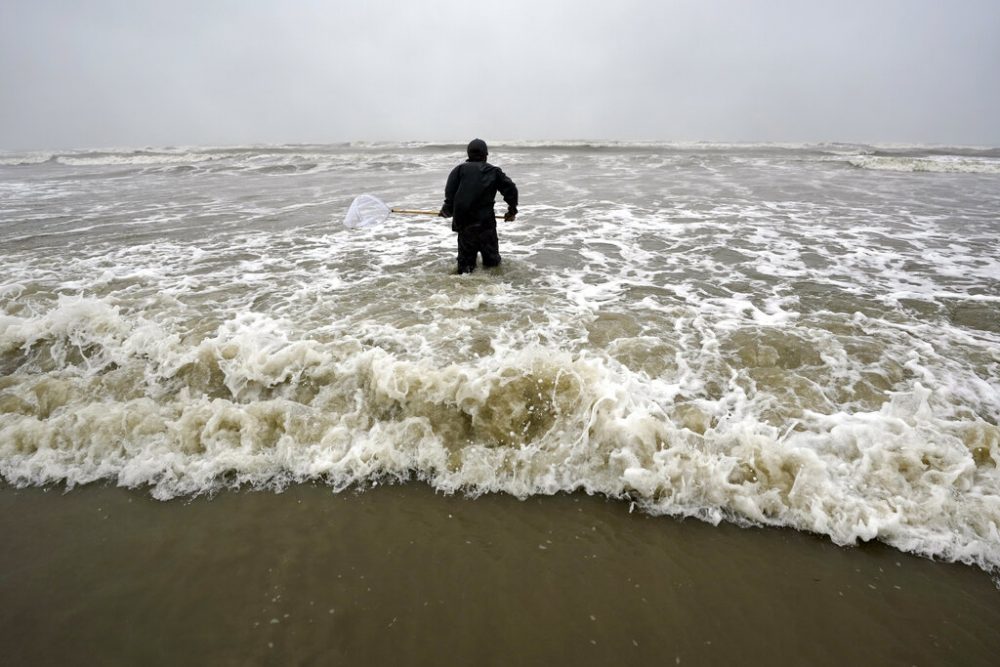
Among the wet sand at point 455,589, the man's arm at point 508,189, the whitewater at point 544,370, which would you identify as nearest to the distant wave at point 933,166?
the whitewater at point 544,370

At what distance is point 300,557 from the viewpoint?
8.56 feet

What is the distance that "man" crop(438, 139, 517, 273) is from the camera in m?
6.17

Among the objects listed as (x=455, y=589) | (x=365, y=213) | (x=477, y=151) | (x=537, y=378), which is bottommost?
(x=455, y=589)

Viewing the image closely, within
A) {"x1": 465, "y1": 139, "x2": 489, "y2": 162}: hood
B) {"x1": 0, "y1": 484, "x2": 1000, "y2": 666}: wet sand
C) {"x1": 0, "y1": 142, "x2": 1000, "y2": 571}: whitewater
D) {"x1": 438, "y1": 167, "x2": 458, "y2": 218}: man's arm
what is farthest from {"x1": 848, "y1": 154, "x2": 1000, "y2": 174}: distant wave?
{"x1": 0, "y1": 484, "x2": 1000, "y2": 666}: wet sand

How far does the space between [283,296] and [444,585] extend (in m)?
4.67

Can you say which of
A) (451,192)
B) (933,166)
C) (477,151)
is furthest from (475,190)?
(933,166)

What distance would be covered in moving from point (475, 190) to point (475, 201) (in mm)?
140

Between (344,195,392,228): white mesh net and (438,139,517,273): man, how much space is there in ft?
10.6

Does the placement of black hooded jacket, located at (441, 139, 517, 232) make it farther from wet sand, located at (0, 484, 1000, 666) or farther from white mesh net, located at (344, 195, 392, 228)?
wet sand, located at (0, 484, 1000, 666)

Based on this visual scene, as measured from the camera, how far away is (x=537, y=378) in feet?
12.8

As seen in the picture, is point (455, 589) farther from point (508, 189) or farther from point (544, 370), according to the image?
point (508, 189)

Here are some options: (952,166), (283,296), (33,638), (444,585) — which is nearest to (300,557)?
(444,585)

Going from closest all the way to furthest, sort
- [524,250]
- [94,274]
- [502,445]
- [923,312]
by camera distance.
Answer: [502,445] < [923,312] < [94,274] < [524,250]

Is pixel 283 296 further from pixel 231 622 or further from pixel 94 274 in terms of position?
pixel 231 622
